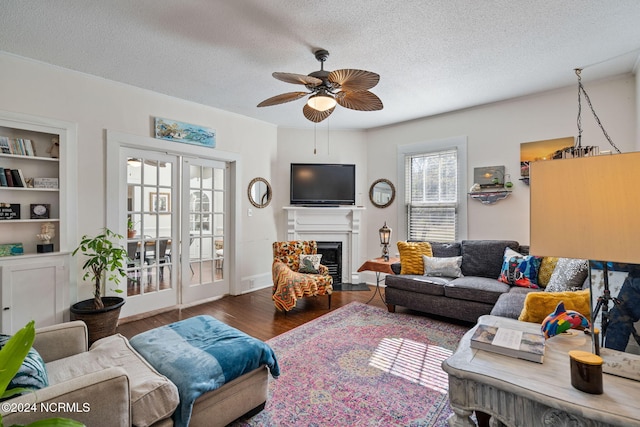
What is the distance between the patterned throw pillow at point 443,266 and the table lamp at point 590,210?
2.53m

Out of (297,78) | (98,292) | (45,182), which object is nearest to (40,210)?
(45,182)

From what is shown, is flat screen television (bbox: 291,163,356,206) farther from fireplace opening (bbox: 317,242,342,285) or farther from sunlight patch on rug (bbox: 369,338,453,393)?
sunlight patch on rug (bbox: 369,338,453,393)

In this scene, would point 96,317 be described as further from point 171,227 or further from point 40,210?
point 171,227

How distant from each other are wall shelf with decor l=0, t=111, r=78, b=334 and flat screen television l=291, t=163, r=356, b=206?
289cm

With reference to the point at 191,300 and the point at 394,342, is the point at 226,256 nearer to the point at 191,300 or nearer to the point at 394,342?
the point at 191,300

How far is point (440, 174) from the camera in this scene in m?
4.44

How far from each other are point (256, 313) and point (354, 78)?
288 cm

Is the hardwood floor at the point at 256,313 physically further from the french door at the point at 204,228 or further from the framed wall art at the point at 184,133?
the framed wall art at the point at 184,133

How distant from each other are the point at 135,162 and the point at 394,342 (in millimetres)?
3525

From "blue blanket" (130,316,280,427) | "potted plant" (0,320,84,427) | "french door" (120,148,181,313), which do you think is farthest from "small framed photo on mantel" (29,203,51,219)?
"potted plant" (0,320,84,427)

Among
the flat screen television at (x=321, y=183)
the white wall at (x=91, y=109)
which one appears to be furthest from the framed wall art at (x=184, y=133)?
the flat screen television at (x=321, y=183)

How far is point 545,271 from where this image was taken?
2.93 meters

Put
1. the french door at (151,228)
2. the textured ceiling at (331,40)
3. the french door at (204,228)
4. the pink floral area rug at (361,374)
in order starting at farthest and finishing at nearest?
the french door at (204,228)
the french door at (151,228)
the textured ceiling at (331,40)
the pink floral area rug at (361,374)

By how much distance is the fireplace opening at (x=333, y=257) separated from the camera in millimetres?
4980
